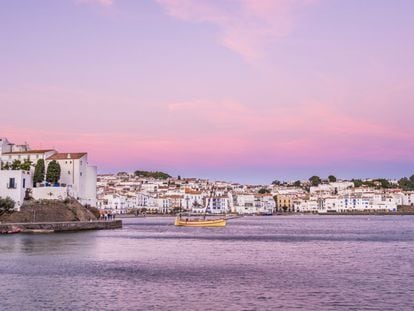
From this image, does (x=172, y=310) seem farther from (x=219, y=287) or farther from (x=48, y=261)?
(x=48, y=261)

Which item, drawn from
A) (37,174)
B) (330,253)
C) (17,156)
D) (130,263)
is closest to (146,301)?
(130,263)

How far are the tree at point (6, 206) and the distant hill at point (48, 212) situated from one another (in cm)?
50

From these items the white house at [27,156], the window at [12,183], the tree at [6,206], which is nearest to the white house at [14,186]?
the window at [12,183]

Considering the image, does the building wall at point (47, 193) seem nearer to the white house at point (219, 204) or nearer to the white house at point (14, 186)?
the white house at point (14, 186)

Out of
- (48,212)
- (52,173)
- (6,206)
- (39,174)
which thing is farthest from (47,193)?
(6,206)

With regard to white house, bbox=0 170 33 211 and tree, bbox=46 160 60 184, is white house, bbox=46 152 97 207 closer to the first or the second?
tree, bbox=46 160 60 184

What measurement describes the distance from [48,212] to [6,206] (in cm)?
526

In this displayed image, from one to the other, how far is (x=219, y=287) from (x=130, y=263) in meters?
10.9

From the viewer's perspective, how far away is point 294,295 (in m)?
23.3

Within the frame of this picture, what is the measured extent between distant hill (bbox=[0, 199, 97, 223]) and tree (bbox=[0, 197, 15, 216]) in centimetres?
50

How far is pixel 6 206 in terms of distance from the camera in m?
66.2

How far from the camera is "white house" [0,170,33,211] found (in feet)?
224

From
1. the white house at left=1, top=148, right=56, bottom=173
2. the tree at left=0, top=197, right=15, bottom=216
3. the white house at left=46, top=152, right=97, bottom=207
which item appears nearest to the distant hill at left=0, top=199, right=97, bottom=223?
the tree at left=0, top=197, right=15, bottom=216

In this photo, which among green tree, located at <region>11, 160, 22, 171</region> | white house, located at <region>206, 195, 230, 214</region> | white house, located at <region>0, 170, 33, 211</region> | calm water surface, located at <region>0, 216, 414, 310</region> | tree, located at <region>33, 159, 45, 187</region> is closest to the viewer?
calm water surface, located at <region>0, 216, 414, 310</region>
